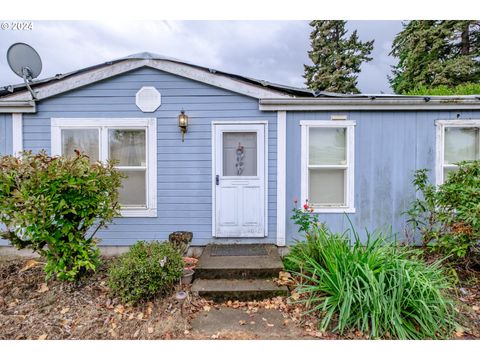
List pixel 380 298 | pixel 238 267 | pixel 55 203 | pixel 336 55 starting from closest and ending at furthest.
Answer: pixel 380 298
pixel 55 203
pixel 238 267
pixel 336 55

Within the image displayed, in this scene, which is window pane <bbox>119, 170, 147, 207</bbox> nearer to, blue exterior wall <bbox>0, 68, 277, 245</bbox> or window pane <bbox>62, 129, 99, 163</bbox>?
blue exterior wall <bbox>0, 68, 277, 245</bbox>

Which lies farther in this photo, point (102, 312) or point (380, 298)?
point (102, 312)

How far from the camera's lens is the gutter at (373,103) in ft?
13.4

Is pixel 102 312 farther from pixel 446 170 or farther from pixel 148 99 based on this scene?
pixel 446 170

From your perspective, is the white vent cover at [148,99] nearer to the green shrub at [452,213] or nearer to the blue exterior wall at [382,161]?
the blue exterior wall at [382,161]

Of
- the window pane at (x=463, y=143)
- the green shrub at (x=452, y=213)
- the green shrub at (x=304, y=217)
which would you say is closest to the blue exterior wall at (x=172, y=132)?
the green shrub at (x=304, y=217)

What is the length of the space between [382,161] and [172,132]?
12.0 ft

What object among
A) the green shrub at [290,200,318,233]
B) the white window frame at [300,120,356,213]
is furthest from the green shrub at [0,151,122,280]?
the white window frame at [300,120,356,213]

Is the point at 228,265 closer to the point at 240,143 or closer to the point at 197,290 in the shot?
the point at 197,290

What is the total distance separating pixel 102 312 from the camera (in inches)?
106

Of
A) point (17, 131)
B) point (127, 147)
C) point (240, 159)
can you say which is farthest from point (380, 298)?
point (17, 131)

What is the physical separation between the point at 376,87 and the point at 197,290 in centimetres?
1758

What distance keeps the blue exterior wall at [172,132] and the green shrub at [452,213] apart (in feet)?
7.89
